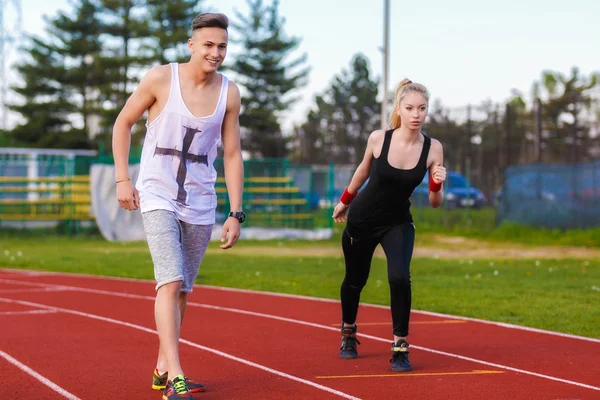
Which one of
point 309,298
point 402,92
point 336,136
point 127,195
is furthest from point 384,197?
point 336,136

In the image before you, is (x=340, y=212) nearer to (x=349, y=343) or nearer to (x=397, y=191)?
(x=397, y=191)

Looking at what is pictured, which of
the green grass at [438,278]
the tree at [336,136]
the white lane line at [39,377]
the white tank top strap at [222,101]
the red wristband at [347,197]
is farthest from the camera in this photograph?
the tree at [336,136]

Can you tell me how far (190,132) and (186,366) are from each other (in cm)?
205

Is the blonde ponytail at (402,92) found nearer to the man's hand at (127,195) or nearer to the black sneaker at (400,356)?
the black sneaker at (400,356)

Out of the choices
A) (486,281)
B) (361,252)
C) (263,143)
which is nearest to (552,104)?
(486,281)

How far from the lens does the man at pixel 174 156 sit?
5.47 meters

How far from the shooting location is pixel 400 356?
661 cm

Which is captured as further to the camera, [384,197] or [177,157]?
[384,197]

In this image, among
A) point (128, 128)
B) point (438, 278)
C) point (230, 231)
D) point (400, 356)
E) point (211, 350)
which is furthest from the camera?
point (438, 278)

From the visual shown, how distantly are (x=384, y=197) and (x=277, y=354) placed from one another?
1537 mm

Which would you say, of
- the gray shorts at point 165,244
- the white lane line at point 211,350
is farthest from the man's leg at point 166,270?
the white lane line at point 211,350

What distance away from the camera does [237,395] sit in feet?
18.9

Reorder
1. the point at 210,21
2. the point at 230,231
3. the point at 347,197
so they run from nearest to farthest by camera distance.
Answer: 1. the point at 210,21
2. the point at 230,231
3. the point at 347,197

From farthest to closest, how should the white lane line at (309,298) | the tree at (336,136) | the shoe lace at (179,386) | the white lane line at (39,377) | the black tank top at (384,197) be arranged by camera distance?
the tree at (336,136) → the white lane line at (309,298) → the black tank top at (384,197) → the white lane line at (39,377) → the shoe lace at (179,386)
